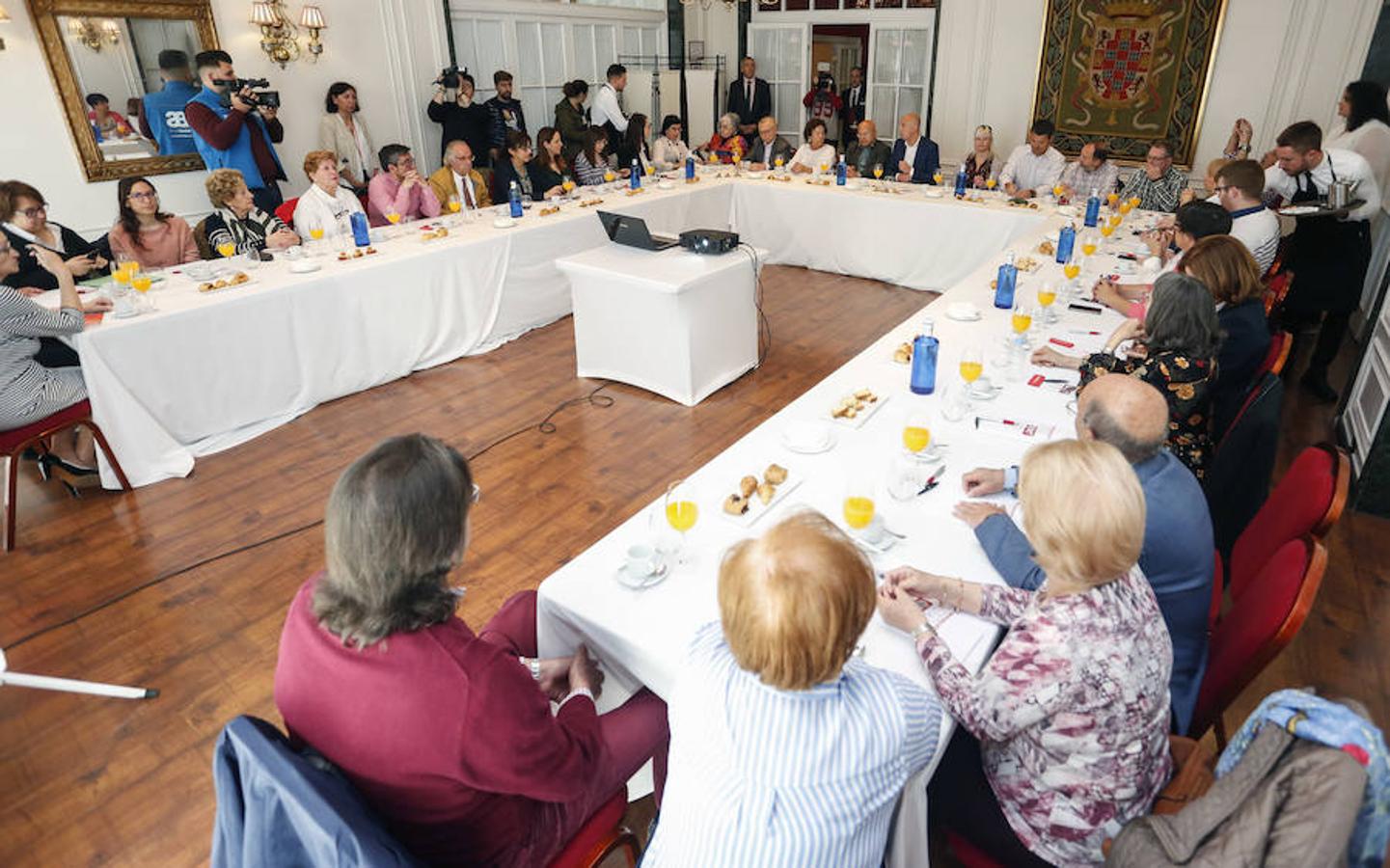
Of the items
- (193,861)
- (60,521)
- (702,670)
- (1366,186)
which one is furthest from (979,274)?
(60,521)

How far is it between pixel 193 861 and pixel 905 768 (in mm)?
1729

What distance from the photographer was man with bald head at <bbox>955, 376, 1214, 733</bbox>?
1.51 meters

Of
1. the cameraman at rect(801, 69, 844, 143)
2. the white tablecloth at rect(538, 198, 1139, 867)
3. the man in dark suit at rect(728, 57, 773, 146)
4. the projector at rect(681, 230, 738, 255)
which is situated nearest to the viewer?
the white tablecloth at rect(538, 198, 1139, 867)

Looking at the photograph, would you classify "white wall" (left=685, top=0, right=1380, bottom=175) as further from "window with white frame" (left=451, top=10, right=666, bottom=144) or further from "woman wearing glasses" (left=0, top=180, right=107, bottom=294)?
"woman wearing glasses" (left=0, top=180, right=107, bottom=294)

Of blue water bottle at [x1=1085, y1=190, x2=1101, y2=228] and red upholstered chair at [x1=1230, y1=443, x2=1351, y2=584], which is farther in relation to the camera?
blue water bottle at [x1=1085, y1=190, x2=1101, y2=228]

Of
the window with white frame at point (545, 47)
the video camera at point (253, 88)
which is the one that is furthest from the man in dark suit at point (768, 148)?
the video camera at point (253, 88)

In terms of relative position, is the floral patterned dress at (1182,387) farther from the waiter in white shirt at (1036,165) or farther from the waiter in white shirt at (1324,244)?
the waiter in white shirt at (1036,165)

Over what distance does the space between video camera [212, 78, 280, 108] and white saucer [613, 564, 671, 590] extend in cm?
500

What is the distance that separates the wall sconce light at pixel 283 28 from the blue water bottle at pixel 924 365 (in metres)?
5.56

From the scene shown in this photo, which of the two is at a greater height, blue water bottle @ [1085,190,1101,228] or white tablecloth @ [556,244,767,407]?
blue water bottle @ [1085,190,1101,228]

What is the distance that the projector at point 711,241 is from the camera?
390 cm

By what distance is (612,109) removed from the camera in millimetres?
7703

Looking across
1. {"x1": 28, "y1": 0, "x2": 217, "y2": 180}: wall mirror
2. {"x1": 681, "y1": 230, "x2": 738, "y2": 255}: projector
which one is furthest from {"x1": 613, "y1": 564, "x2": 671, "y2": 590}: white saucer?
{"x1": 28, "y1": 0, "x2": 217, "y2": 180}: wall mirror

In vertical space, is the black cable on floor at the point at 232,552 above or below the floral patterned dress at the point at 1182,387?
below
